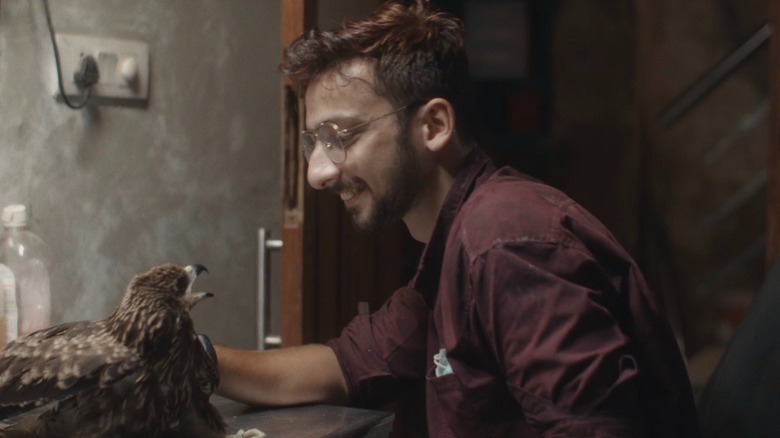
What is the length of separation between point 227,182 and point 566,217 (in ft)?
3.54

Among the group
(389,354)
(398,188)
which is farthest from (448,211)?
(389,354)

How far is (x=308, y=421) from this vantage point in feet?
4.46

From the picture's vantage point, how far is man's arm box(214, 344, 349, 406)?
1.45 meters

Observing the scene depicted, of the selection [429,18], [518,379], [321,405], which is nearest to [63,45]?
[429,18]

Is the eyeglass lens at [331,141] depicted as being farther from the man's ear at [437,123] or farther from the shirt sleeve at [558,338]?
the shirt sleeve at [558,338]

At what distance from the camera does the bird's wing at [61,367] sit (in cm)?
104

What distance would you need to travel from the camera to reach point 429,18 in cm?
145

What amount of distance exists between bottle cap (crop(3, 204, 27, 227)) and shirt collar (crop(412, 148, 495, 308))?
2.21ft

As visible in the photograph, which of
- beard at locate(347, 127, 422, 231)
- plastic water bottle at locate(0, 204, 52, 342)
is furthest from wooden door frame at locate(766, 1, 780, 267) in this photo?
plastic water bottle at locate(0, 204, 52, 342)

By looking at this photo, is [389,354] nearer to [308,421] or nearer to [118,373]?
[308,421]

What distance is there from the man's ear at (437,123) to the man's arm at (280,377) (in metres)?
0.42

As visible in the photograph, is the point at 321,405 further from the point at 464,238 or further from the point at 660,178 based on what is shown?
the point at 660,178

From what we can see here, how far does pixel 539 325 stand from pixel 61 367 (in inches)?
21.3

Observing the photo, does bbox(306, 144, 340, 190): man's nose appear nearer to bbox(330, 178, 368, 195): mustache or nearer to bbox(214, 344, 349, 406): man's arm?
bbox(330, 178, 368, 195): mustache
